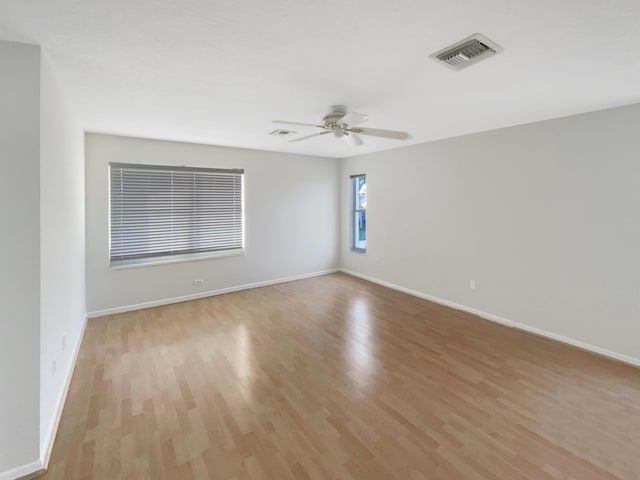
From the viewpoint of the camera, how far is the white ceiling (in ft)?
4.99

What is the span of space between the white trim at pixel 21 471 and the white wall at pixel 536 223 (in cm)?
454

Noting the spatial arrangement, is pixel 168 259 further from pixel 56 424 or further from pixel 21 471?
pixel 21 471

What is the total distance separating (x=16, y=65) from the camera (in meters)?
1.77

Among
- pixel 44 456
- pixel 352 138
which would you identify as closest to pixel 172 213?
pixel 352 138

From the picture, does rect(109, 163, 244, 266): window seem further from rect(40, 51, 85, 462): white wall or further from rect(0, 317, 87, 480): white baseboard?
rect(0, 317, 87, 480): white baseboard

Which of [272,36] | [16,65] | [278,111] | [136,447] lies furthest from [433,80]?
[136,447]

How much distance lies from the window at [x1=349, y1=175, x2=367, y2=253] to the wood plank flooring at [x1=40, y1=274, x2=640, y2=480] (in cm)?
273

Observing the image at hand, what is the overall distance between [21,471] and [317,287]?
4198mm

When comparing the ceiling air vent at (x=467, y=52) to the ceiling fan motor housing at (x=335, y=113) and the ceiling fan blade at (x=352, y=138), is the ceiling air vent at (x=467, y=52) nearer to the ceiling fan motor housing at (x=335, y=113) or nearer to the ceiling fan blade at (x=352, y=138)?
the ceiling fan motor housing at (x=335, y=113)

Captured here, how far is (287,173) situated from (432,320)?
3.57 metres

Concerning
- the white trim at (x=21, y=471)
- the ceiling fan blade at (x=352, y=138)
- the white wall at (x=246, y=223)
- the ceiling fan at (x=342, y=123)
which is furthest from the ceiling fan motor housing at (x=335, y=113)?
the white trim at (x=21, y=471)

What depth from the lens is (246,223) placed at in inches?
212

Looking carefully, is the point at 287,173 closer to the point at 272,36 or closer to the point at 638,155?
the point at 272,36

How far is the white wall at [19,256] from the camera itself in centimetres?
172
